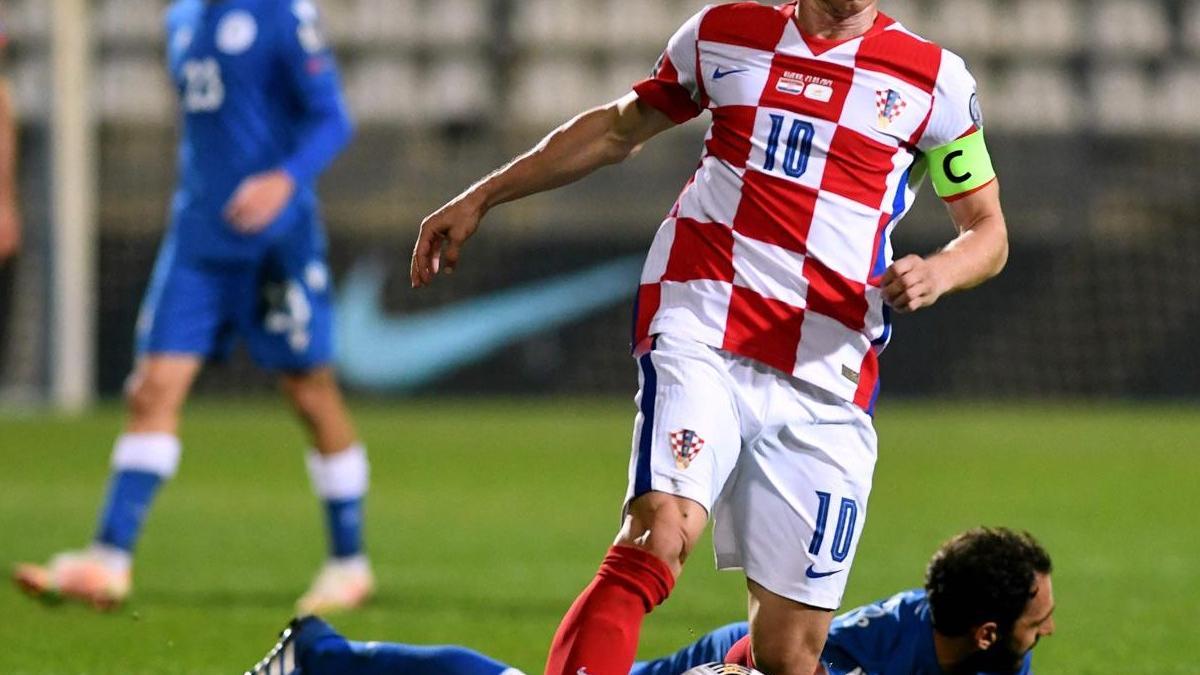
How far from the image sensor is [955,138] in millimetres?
3961

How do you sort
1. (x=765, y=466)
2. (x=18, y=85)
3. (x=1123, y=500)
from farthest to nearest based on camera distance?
1. (x=18, y=85)
2. (x=1123, y=500)
3. (x=765, y=466)

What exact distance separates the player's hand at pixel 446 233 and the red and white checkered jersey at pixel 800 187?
1.29 ft

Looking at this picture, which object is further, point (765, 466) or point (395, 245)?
point (395, 245)

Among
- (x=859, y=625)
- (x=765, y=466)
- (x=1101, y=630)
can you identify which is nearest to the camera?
(x=765, y=466)

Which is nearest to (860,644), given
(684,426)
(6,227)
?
(684,426)

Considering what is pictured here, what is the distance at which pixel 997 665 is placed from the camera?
3984mm

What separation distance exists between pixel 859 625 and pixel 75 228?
12.5 meters

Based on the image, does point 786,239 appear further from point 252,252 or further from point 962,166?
point 252,252

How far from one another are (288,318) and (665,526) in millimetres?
3056

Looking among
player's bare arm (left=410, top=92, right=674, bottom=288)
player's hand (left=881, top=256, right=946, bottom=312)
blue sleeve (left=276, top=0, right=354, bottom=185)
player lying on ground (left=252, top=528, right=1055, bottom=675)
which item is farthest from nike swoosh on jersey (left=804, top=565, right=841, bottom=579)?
blue sleeve (left=276, top=0, right=354, bottom=185)

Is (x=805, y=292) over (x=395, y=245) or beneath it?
over

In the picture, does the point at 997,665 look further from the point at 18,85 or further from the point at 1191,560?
the point at 18,85

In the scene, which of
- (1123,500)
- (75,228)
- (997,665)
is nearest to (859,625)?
(997,665)

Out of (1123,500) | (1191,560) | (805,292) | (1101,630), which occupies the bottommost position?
(1123,500)
